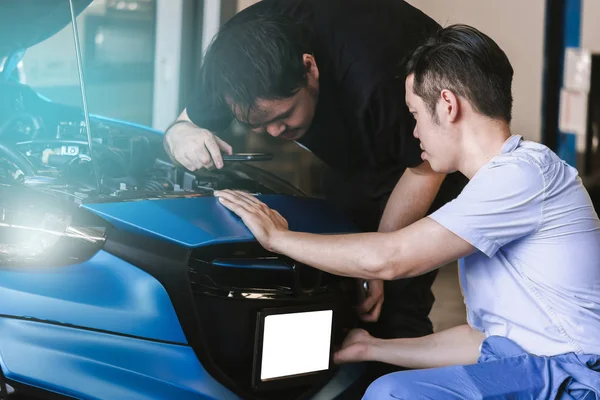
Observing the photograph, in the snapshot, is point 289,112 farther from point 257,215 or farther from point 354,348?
point 354,348

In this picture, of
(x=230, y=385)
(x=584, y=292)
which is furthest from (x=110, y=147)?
(x=584, y=292)

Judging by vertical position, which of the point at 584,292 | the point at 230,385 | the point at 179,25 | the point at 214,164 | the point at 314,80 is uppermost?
the point at 179,25

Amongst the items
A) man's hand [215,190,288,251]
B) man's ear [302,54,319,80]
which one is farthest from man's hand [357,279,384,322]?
man's ear [302,54,319,80]

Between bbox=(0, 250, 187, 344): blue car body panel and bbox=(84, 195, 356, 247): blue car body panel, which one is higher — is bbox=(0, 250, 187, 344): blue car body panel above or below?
below

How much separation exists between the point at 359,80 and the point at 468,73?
1.44ft

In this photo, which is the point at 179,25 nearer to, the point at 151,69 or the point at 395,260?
the point at 151,69

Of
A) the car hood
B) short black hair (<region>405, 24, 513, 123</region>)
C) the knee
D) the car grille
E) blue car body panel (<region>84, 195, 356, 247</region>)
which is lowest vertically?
the knee

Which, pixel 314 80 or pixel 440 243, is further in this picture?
pixel 314 80

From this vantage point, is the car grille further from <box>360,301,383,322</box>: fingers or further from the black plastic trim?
<box>360,301,383,322</box>: fingers

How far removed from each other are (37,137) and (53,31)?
0.80 ft

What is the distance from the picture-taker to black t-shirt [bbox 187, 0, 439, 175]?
5.66 ft

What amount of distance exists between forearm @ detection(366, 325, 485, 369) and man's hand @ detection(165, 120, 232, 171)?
1.79ft

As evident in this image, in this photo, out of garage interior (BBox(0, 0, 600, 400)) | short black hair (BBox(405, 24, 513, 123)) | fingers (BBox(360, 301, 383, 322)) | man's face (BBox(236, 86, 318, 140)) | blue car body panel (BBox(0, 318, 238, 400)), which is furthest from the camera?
garage interior (BBox(0, 0, 600, 400))

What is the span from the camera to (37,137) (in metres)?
1.67
